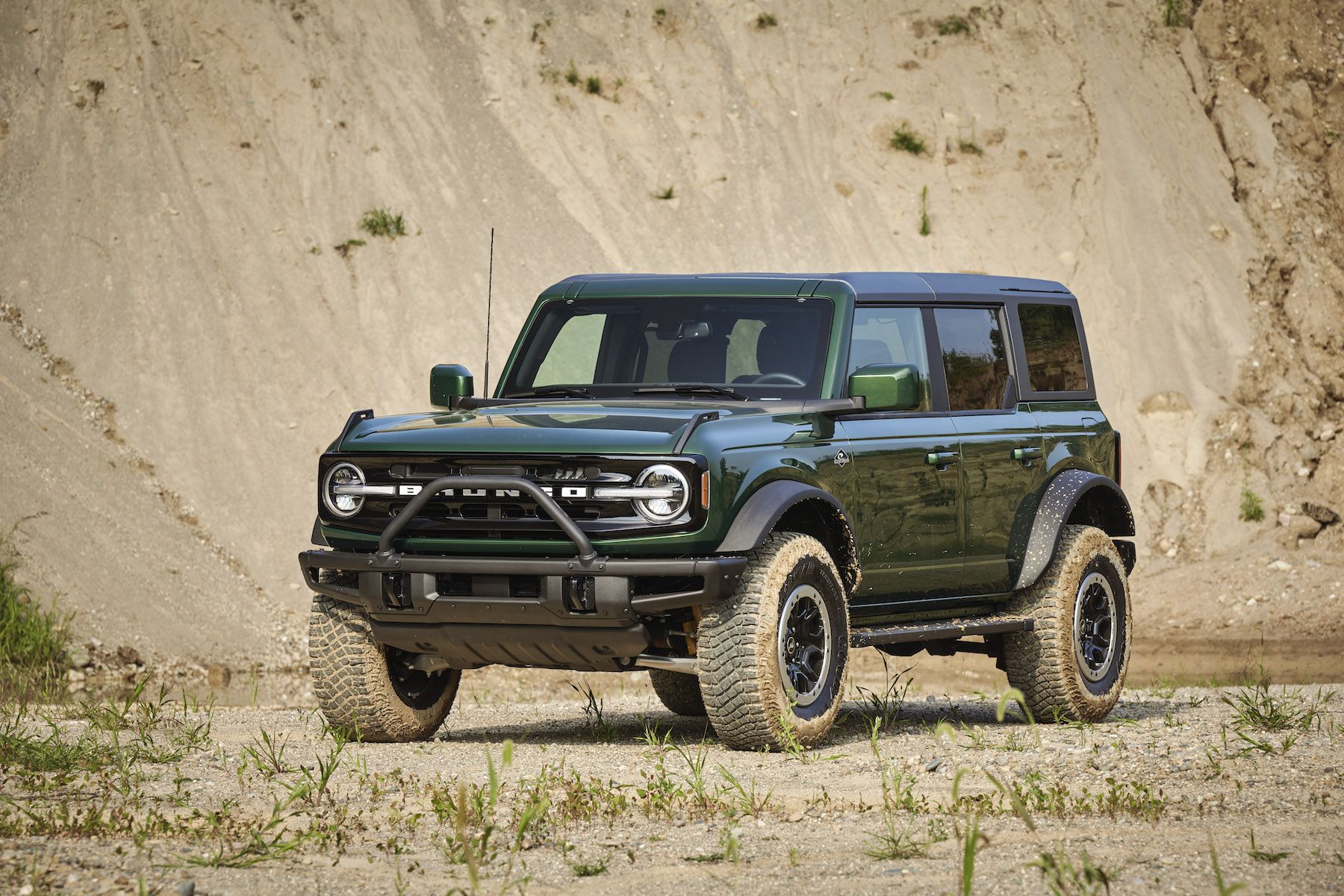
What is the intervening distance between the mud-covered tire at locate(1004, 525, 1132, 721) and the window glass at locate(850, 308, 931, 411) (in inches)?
52.0

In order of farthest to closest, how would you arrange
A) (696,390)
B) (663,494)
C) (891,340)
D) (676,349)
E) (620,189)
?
(620,189) → (891,340) → (676,349) → (696,390) → (663,494)

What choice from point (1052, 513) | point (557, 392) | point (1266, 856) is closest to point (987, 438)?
point (1052, 513)

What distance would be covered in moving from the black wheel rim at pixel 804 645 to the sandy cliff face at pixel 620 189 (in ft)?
43.5

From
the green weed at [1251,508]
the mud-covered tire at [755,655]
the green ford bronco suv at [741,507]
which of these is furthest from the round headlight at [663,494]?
the green weed at [1251,508]

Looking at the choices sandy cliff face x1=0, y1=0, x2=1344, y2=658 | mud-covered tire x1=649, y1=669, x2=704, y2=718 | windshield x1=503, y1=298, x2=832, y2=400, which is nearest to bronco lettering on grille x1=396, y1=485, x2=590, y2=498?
windshield x1=503, y1=298, x2=832, y2=400

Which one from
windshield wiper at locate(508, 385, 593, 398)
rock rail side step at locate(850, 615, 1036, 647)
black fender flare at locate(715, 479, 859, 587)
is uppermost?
windshield wiper at locate(508, 385, 593, 398)

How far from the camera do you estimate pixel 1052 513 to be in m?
9.70

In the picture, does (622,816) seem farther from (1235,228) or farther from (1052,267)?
(1235,228)

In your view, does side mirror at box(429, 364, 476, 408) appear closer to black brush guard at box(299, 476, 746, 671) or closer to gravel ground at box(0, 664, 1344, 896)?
black brush guard at box(299, 476, 746, 671)

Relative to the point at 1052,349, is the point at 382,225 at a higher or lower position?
higher

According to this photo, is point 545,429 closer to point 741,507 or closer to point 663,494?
point 663,494

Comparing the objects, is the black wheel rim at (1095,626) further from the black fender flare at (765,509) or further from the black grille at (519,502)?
the black grille at (519,502)

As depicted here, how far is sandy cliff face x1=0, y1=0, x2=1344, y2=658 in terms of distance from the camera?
74.6 ft

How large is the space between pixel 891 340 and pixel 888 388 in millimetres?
963
